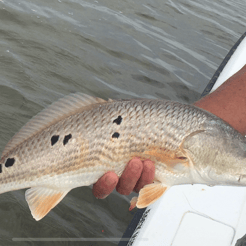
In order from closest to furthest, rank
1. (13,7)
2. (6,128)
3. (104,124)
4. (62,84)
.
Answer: (104,124)
(6,128)
(62,84)
(13,7)

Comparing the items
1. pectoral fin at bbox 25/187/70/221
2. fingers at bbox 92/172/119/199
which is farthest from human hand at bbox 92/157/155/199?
pectoral fin at bbox 25/187/70/221

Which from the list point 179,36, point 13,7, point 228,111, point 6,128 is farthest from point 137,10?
point 228,111

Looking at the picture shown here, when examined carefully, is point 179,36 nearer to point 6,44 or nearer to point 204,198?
point 6,44

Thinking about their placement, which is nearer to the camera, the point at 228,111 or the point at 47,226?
the point at 228,111

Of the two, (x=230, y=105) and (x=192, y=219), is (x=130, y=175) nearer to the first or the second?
(x=192, y=219)

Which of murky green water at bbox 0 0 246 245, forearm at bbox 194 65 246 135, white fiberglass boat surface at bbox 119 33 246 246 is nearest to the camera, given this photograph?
white fiberglass boat surface at bbox 119 33 246 246

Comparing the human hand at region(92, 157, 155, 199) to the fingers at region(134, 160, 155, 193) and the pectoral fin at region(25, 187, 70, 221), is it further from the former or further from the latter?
the pectoral fin at region(25, 187, 70, 221)
